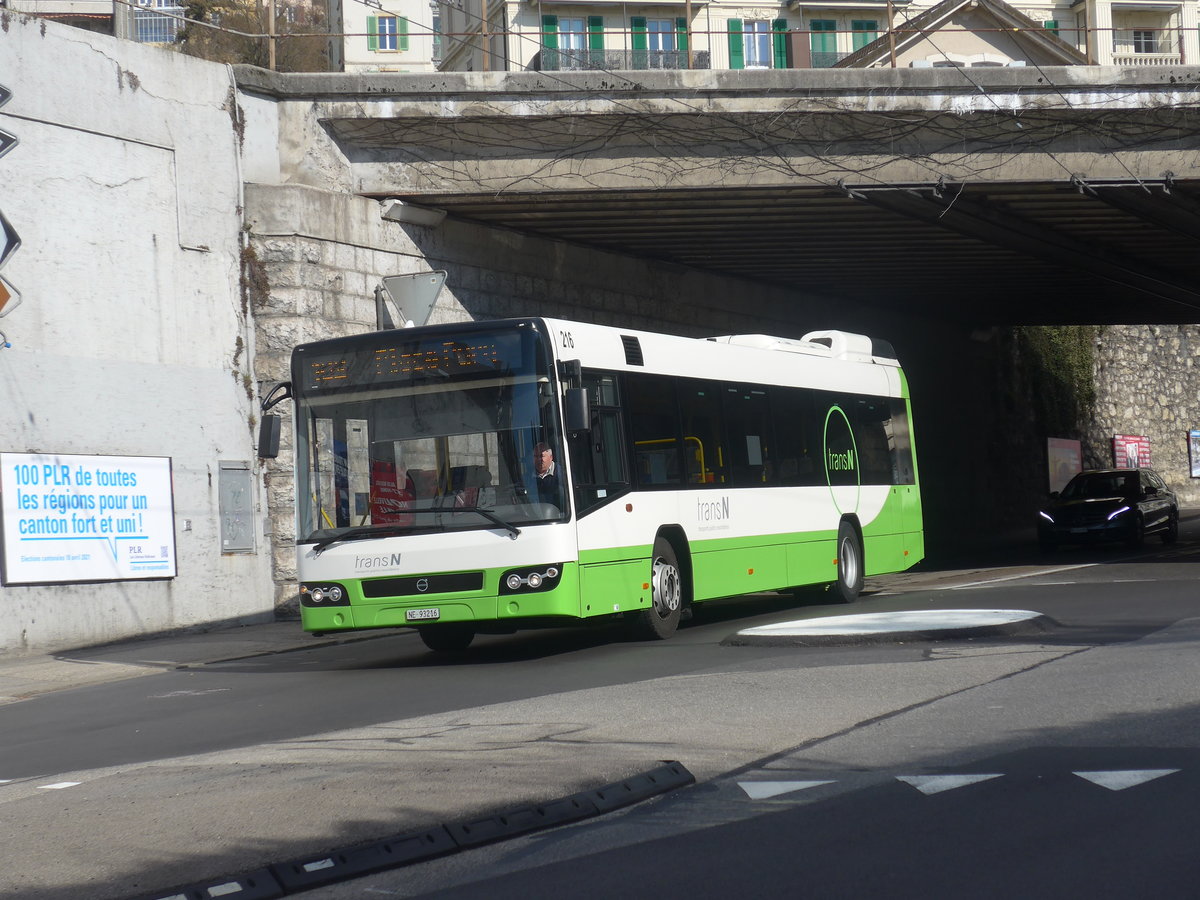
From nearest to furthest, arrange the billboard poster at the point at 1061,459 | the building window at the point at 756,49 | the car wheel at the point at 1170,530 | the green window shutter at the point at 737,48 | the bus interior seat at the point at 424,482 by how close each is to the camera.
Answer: the bus interior seat at the point at 424,482, the car wheel at the point at 1170,530, the billboard poster at the point at 1061,459, the building window at the point at 756,49, the green window shutter at the point at 737,48

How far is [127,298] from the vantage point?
17.5 metres

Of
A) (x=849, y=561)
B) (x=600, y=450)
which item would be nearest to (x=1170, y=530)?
(x=849, y=561)

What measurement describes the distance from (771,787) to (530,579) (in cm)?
576

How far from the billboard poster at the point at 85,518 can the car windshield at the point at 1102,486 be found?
59.8 ft

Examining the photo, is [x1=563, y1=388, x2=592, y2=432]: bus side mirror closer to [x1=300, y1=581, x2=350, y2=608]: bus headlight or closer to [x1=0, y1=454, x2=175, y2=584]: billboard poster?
[x1=300, y1=581, x2=350, y2=608]: bus headlight

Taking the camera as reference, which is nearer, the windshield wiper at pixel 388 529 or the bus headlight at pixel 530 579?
the bus headlight at pixel 530 579

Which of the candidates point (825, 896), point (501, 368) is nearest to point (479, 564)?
point (501, 368)

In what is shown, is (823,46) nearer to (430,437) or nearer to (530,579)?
(430,437)

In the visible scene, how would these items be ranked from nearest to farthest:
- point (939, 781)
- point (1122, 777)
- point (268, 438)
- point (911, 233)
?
point (1122, 777)
point (939, 781)
point (268, 438)
point (911, 233)

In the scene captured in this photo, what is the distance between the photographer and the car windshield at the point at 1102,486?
28656 millimetres

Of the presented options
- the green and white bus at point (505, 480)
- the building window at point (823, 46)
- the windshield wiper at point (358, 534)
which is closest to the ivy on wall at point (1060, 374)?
the building window at point (823, 46)

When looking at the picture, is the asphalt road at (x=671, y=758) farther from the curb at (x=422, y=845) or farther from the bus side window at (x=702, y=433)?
the bus side window at (x=702, y=433)

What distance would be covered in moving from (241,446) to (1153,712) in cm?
1334

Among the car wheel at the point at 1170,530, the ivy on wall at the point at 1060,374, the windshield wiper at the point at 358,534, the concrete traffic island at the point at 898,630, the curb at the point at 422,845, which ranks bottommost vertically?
the car wheel at the point at 1170,530
